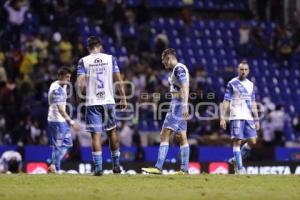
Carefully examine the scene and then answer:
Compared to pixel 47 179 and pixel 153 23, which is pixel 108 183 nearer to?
pixel 47 179

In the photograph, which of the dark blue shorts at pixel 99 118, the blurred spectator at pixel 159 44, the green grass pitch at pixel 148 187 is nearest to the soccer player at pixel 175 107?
the green grass pitch at pixel 148 187

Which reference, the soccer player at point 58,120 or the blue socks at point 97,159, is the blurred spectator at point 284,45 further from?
the blue socks at point 97,159

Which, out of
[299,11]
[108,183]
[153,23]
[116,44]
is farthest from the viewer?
[299,11]

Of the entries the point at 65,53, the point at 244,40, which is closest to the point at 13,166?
the point at 65,53

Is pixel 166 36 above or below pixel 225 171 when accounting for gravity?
above

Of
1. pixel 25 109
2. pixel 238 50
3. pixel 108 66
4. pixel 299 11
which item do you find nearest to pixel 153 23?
pixel 238 50

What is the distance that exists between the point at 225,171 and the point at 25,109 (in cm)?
651

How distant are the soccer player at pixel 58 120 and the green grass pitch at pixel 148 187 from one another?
292 centimetres

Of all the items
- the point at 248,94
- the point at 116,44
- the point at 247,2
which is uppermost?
the point at 247,2

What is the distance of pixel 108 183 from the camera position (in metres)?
15.0

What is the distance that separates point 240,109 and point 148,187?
5.06 meters

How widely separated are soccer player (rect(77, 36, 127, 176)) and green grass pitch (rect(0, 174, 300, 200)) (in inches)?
34.4

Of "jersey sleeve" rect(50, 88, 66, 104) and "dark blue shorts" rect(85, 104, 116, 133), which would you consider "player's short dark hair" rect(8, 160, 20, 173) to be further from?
"dark blue shorts" rect(85, 104, 116, 133)

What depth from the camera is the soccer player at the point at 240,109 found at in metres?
18.8
